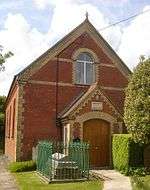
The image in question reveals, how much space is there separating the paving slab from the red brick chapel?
3.20 metres

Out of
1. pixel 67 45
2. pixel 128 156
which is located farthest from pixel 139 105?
pixel 67 45

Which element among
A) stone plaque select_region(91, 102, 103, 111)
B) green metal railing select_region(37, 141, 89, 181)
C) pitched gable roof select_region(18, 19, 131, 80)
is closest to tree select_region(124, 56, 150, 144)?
green metal railing select_region(37, 141, 89, 181)

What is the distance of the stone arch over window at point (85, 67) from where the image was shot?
88.1 feet

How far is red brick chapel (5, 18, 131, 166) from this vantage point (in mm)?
24109

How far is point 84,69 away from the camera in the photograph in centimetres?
2712

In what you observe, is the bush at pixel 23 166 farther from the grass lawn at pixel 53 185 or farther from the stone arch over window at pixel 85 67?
the stone arch over window at pixel 85 67

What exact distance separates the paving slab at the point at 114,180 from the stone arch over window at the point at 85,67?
25.0 feet

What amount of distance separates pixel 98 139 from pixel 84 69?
5.41 meters

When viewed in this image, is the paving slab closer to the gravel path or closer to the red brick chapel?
the red brick chapel

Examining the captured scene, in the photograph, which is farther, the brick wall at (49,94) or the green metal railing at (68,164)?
the brick wall at (49,94)

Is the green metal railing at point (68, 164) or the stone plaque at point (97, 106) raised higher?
the stone plaque at point (97, 106)

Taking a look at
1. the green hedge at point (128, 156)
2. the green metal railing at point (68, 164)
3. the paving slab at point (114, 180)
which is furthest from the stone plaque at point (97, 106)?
the green metal railing at point (68, 164)

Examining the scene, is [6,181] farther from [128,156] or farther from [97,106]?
[97,106]

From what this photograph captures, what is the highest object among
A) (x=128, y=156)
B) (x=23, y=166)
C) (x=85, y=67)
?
(x=85, y=67)
